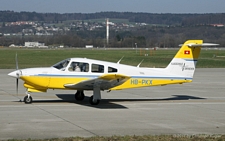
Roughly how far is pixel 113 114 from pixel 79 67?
3.11m

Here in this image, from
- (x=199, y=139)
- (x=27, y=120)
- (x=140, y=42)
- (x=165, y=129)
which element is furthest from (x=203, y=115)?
(x=140, y=42)

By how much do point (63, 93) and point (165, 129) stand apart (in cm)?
933

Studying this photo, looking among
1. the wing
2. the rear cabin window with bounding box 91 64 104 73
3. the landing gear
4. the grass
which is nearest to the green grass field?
the rear cabin window with bounding box 91 64 104 73

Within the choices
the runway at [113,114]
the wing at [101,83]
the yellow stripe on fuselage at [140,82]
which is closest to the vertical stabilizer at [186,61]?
the yellow stripe on fuselage at [140,82]

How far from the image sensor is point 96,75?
17.2 meters

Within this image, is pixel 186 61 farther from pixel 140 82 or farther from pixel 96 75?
pixel 96 75

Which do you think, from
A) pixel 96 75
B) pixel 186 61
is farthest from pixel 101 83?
pixel 186 61

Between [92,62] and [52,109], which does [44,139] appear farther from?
[92,62]

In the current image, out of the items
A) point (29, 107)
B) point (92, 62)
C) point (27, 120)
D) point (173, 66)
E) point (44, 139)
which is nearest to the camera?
point (44, 139)

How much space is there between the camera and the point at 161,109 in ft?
53.4

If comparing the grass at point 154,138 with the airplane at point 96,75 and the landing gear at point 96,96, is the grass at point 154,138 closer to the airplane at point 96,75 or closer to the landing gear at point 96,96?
the airplane at point 96,75

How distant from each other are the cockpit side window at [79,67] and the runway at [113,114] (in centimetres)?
127

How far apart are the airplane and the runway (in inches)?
26.5

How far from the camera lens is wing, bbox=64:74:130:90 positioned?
15.8m
